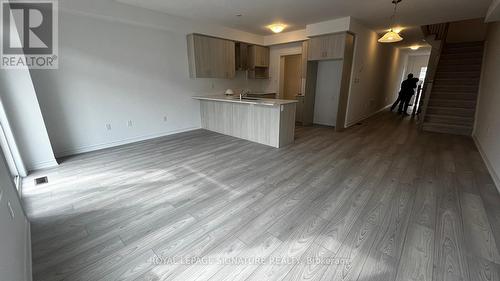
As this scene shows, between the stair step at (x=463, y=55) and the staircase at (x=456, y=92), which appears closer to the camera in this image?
the staircase at (x=456, y=92)

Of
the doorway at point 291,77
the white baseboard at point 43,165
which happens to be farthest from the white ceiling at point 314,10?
the white baseboard at point 43,165

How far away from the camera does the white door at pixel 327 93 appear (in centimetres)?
565

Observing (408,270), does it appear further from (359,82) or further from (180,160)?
(359,82)

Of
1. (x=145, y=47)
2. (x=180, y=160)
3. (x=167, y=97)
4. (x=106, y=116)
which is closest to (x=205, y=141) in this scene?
(x=180, y=160)

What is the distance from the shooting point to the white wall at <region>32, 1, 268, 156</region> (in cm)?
351

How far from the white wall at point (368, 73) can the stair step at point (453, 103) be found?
1.73 m

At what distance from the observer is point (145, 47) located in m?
4.38

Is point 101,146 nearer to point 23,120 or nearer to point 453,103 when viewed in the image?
point 23,120

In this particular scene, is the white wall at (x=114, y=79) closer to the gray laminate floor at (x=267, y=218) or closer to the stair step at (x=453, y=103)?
the gray laminate floor at (x=267, y=218)

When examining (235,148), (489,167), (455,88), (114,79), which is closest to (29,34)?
(114,79)

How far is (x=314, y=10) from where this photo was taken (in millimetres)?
4270

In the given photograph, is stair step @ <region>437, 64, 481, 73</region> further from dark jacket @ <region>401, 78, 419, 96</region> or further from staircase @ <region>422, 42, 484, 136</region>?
dark jacket @ <region>401, 78, 419, 96</region>

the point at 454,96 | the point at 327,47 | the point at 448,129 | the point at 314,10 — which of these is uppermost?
the point at 314,10

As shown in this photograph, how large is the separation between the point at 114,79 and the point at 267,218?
13.5 feet
